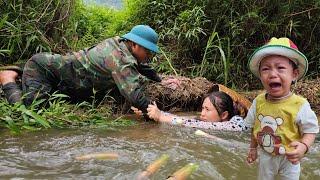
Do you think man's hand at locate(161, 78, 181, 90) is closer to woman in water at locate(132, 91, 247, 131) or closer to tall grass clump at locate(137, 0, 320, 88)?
woman in water at locate(132, 91, 247, 131)

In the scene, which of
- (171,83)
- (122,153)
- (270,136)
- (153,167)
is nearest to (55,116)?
(122,153)

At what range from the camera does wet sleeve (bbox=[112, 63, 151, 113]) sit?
4.71 meters

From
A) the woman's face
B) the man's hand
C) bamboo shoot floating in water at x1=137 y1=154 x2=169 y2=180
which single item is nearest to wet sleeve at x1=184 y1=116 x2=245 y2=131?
the woman's face

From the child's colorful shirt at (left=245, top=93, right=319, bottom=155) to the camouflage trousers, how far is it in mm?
2701

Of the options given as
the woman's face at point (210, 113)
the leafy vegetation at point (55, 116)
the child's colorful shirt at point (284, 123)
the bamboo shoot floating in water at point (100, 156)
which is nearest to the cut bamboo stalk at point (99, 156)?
the bamboo shoot floating in water at point (100, 156)

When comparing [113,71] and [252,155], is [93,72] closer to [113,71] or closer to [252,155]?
[113,71]

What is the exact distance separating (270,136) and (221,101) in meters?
2.19

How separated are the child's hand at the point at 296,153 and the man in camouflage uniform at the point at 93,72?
2.33m

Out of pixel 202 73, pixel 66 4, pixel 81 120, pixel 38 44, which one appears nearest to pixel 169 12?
pixel 202 73

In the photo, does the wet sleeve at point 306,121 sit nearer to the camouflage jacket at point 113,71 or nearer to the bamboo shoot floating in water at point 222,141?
the bamboo shoot floating in water at point 222,141

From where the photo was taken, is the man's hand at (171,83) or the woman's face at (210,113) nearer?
the woman's face at (210,113)

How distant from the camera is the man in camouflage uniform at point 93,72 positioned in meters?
4.79

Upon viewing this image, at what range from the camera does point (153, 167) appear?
10.5 ft

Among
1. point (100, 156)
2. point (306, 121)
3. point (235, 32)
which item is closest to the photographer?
point (306, 121)
